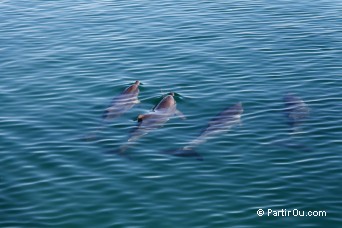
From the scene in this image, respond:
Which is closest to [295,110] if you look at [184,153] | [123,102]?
[184,153]

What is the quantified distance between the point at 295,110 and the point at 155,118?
187 inches

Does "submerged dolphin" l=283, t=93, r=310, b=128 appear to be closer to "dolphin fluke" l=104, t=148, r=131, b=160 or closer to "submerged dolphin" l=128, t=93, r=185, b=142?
"submerged dolphin" l=128, t=93, r=185, b=142

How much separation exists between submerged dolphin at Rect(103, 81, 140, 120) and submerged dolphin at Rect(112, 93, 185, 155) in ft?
3.62

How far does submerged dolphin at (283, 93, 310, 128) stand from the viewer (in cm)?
2488

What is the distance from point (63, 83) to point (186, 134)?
23.9 ft

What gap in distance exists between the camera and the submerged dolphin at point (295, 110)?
24875mm

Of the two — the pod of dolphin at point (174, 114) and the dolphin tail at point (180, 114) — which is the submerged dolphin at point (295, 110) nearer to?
the pod of dolphin at point (174, 114)

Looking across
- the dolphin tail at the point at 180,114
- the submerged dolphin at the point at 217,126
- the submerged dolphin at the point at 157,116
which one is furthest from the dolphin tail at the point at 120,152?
the dolphin tail at the point at 180,114

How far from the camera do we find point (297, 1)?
3994 cm

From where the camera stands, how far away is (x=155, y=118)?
25.2 meters

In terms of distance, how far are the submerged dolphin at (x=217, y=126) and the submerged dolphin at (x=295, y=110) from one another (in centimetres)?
163

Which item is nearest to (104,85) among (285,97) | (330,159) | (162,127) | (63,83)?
(63,83)

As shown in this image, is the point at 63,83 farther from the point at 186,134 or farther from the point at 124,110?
the point at 186,134

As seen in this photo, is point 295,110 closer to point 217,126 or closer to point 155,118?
point 217,126
